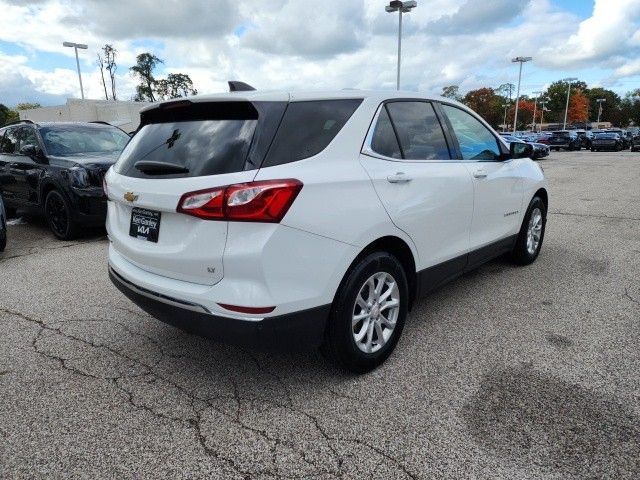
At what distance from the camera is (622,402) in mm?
2662

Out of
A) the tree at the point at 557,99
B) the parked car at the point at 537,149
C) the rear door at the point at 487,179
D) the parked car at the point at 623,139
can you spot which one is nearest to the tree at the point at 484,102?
the tree at the point at 557,99

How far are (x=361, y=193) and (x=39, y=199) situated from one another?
617 cm

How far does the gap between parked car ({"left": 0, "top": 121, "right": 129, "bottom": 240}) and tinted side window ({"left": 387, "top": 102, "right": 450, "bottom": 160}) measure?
4.68 m

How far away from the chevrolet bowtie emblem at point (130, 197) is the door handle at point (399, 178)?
1506 millimetres

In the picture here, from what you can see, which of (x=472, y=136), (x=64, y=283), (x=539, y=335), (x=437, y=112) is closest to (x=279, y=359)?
(x=539, y=335)

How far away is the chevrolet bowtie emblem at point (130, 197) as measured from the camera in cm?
276

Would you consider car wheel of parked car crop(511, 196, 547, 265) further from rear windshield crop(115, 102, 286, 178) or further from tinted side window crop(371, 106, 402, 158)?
rear windshield crop(115, 102, 286, 178)

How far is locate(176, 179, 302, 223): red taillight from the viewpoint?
231cm

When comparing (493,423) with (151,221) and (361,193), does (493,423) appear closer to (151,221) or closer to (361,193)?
(361,193)

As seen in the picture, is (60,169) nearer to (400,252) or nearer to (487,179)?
(400,252)

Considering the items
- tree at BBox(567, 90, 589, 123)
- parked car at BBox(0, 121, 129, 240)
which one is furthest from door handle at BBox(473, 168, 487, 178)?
tree at BBox(567, 90, 589, 123)

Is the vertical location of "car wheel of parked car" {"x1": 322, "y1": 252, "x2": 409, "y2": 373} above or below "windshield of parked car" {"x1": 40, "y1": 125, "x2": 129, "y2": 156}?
→ below

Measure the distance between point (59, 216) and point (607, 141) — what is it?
37.3 m

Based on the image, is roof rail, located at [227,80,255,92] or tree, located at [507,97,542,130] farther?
tree, located at [507,97,542,130]
